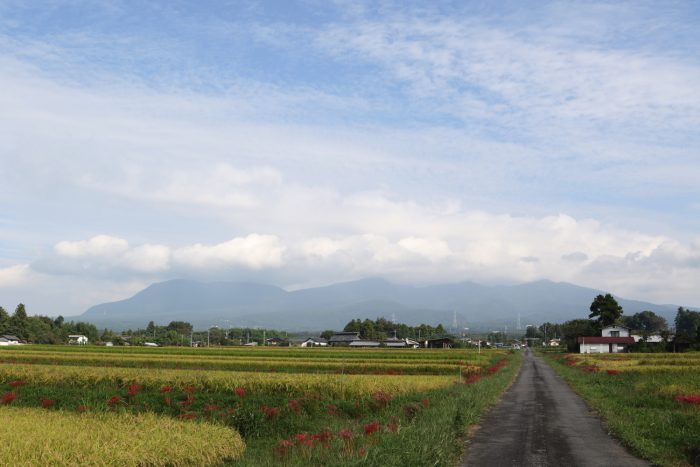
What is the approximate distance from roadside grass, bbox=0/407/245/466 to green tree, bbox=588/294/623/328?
118 metres

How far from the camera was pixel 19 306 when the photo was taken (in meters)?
138

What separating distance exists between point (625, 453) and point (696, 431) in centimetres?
359

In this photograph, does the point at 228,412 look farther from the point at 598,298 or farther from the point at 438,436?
the point at 598,298

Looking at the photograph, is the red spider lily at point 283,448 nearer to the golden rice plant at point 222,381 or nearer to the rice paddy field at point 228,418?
the rice paddy field at point 228,418

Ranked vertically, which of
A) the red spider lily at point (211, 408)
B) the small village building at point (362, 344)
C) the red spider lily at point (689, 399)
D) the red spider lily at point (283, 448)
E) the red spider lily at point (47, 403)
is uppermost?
the red spider lily at point (689, 399)

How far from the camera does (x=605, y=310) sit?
120375mm

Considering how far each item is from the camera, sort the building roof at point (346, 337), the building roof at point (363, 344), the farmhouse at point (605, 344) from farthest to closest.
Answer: the building roof at point (346, 337), the building roof at point (363, 344), the farmhouse at point (605, 344)

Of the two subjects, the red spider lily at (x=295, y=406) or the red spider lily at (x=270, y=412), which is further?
the red spider lily at (x=295, y=406)

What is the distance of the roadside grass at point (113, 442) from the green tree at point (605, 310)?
117659 millimetres

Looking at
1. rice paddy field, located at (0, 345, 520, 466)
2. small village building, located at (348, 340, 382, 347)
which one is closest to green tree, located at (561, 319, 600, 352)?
small village building, located at (348, 340, 382, 347)

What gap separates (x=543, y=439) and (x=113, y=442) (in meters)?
11.3

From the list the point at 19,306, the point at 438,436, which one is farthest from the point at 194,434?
the point at 19,306

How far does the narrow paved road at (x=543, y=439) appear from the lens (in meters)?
13.7

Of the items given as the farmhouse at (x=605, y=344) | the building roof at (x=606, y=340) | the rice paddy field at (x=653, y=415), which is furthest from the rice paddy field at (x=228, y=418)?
the building roof at (x=606, y=340)
